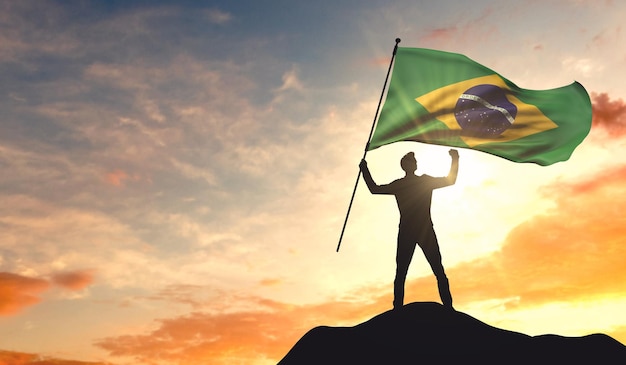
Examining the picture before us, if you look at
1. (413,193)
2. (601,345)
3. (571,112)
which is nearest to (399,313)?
(413,193)

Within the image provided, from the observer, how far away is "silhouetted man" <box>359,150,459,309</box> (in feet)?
40.1

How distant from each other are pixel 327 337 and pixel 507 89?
6988 mm

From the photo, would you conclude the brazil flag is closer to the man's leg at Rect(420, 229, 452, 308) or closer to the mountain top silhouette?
the man's leg at Rect(420, 229, 452, 308)

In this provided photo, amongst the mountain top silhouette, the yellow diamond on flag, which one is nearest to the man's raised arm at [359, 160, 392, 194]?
the yellow diamond on flag


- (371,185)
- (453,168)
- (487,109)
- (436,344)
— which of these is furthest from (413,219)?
(487,109)

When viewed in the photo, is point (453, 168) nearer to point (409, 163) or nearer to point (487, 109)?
point (409, 163)

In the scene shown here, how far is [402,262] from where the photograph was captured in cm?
1221

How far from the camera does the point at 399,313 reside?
12289 mm

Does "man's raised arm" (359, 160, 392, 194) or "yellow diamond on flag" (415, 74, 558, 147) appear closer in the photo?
"man's raised arm" (359, 160, 392, 194)

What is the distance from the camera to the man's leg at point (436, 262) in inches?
482

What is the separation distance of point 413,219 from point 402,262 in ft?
3.10

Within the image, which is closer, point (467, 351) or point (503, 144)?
point (467, 351)

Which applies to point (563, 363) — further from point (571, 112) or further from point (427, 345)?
point (571, 112)

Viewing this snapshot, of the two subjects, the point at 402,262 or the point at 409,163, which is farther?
the point at 409,163
